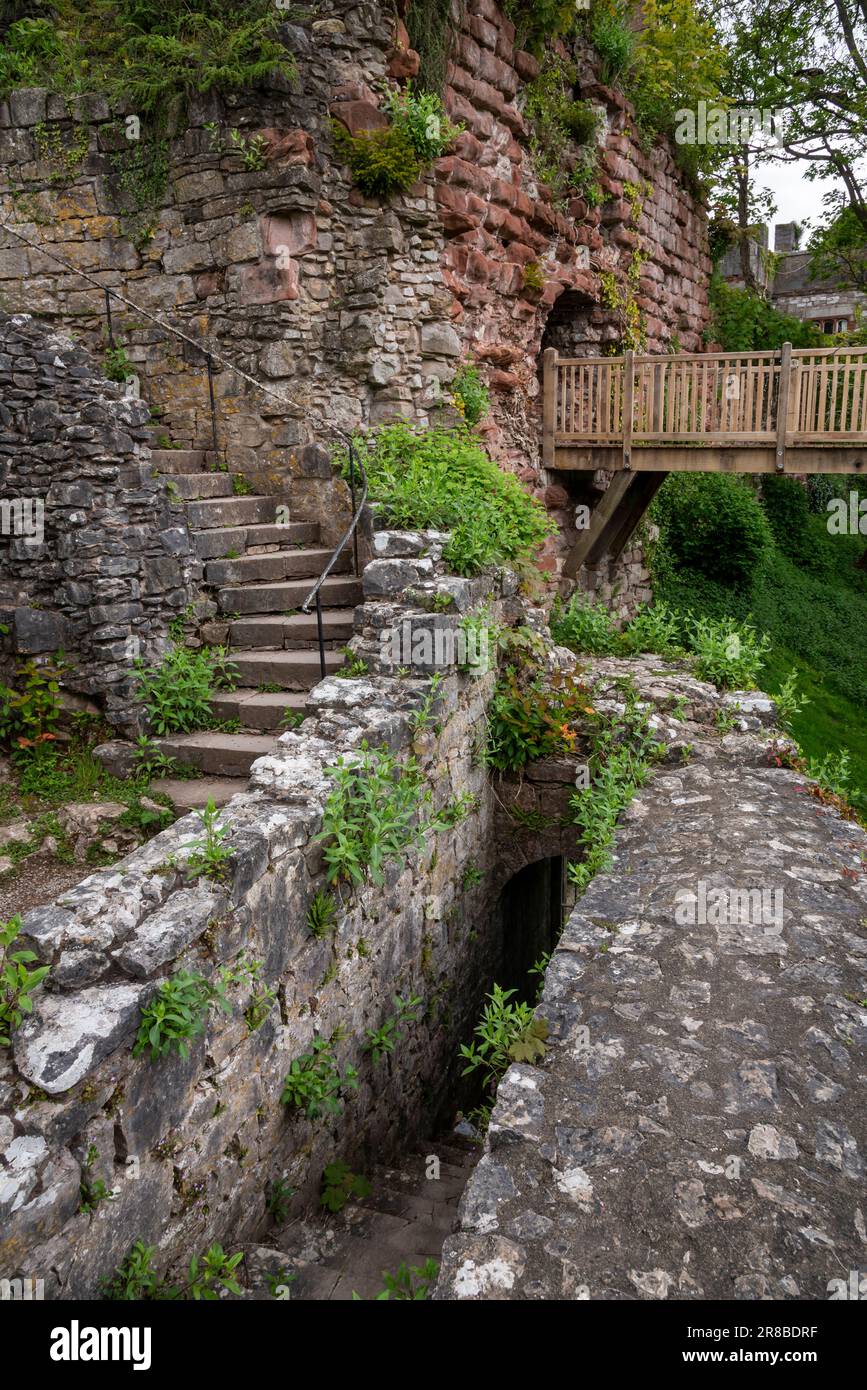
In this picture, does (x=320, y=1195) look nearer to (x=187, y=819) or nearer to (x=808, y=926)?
(x=187, y=819)

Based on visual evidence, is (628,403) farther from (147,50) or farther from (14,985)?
(14,985)

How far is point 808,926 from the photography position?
424cm

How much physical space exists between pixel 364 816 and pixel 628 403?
7358mm

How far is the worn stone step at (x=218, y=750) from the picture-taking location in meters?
5.41

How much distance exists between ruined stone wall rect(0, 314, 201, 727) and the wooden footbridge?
6.07 m

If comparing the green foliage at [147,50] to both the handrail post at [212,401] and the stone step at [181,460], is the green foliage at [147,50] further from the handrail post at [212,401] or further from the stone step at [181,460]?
the stone step at [181,460]

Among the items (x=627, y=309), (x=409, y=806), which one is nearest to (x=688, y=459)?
(x=627, y=309)

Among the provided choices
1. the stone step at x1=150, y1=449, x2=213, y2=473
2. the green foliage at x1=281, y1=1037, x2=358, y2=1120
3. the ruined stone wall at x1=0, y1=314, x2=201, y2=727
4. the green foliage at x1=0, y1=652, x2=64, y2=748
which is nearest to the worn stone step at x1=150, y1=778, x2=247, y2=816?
the ruined stone wall at x1=0, y1=314, x2=201, y2=727

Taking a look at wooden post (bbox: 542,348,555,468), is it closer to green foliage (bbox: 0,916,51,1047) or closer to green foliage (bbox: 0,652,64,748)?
green foliage (bbox: 0,652,64,748)

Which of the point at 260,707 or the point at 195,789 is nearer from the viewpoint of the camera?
the point at 195,789

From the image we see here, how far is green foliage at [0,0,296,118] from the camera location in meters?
7.32

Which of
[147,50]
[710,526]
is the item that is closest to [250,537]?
[147,50]

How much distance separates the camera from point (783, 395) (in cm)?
918

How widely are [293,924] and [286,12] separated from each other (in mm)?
7469
